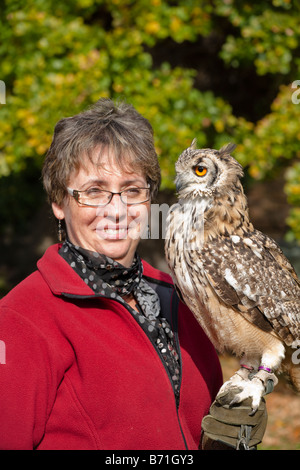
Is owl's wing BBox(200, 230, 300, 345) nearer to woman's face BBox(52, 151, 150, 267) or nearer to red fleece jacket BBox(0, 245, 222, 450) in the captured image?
woman's face BBox(52, 151, 150, 267)

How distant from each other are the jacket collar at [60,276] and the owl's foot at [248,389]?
0.69 metres

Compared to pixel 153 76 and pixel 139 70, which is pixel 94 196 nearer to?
pixel 139 70

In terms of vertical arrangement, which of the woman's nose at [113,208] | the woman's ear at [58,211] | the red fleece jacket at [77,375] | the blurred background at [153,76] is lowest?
the red fleece jacket at [77,375]

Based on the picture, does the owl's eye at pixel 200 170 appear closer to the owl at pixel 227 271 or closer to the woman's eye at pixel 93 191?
the owl at pixel 227 271

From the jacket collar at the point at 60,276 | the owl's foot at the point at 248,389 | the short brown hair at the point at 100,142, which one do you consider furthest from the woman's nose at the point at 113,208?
the owl's foot at the point at 248,389

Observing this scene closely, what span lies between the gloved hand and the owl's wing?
37 centimetres

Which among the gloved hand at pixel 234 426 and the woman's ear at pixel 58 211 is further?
the woman's ear at pixel 58 211

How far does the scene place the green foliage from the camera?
4.82 meters

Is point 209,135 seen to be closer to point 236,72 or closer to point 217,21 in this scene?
point 217,21

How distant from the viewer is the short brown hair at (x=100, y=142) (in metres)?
2.06

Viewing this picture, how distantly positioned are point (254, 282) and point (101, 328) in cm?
74

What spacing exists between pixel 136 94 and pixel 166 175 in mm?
897

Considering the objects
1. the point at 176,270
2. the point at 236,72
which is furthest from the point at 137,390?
the point at 236,72
